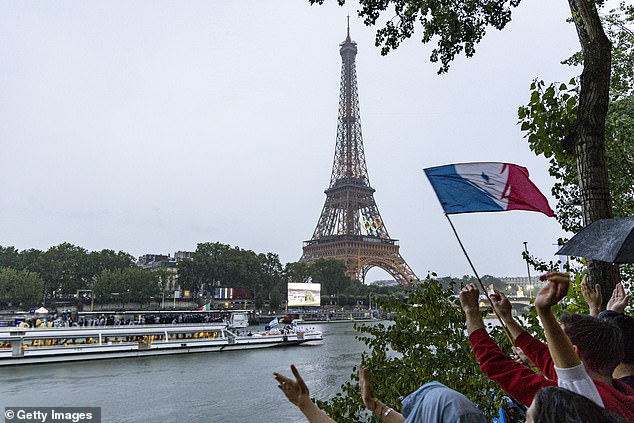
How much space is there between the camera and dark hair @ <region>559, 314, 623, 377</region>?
1.95 meters

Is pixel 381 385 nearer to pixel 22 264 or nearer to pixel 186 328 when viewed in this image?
pixel 186 328

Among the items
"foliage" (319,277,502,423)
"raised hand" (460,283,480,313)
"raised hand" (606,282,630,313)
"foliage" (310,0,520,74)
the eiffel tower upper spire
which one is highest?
the eiffel tower upper spire

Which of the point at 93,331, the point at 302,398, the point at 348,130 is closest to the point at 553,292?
the point at 302,398

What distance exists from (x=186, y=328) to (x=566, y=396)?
1226 inches

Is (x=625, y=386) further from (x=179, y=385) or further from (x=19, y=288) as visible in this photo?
(x=19, y=288)

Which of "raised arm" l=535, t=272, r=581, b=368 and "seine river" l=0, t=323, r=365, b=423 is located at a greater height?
"raised arm" l=535, t=272, r=581, b=368

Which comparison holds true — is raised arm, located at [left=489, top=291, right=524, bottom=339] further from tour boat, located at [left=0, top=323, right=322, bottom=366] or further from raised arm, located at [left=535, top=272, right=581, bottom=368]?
tour boat, located at [left=0, top=323, right=322, bottom=366]

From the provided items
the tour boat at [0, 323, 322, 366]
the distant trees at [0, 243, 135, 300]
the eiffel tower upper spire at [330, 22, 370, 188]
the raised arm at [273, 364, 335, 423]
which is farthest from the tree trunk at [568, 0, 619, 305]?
the eiffel tower upper spire at [330, 22, 370, 188]

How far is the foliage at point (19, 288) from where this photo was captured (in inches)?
2073

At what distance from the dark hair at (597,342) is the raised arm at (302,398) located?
3.72 ft

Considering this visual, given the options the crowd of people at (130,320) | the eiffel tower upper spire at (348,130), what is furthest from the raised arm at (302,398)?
the eiffel tower upper spire at (348,130)

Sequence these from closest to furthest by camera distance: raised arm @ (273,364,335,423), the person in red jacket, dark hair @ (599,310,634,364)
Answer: the person in red jacket
raised arm @ (273,364,335,423)
dark hair @ (599,310,634,364)

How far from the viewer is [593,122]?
4277 millimetres

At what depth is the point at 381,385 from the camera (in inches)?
186
